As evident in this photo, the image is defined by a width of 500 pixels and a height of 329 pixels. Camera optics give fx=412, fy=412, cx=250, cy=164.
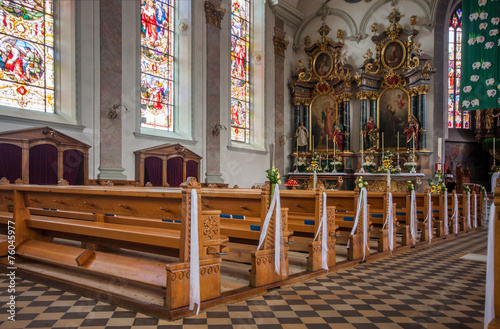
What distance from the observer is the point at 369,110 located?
16344 mm

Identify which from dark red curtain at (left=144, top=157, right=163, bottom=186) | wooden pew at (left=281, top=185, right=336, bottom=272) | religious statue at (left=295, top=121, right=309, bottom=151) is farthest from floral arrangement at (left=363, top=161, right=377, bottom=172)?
wooden pew at (left=281, top=185, right=336, bottom=272)

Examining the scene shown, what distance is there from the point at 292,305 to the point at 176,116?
32.0 feet

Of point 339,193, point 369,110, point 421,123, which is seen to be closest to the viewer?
point 339,193

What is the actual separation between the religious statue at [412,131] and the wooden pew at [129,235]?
1294 cm

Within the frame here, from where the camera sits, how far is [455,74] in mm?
17938

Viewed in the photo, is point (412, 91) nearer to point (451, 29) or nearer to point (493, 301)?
point (451, 29)

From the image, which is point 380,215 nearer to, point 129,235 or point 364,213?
point 364,213

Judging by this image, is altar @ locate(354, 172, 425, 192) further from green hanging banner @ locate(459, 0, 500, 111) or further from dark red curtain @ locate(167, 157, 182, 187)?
dark red curtain @ locate(167, 157, 182, 187)

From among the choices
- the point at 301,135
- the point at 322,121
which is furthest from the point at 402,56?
the point at 301,135

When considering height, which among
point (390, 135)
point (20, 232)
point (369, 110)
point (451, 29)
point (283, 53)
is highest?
point (451, 29)

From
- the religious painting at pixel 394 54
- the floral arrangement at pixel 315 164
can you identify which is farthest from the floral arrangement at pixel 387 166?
the religious painting at pixel 394 54

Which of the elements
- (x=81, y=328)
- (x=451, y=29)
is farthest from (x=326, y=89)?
(x=81, y=328)

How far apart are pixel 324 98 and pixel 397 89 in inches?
114

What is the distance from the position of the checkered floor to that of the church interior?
3 centimetres
